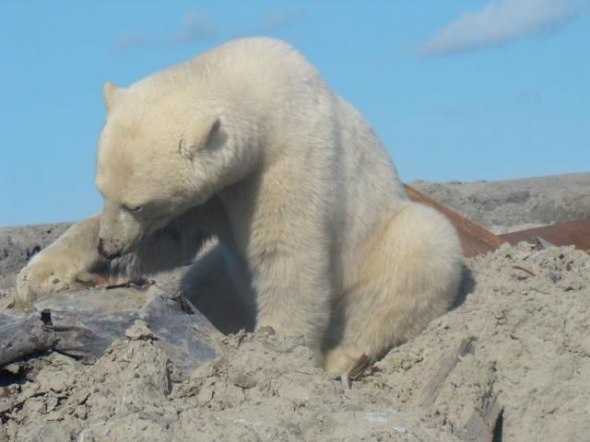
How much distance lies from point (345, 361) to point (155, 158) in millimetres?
1483

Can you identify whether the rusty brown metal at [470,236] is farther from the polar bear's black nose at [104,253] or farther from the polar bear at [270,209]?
the polar bear's black nose at [104,253]

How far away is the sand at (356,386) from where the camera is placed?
387 centimetres

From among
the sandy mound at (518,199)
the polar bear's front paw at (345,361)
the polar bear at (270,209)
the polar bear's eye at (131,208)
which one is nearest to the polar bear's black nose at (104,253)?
the polar bear at (270,209)

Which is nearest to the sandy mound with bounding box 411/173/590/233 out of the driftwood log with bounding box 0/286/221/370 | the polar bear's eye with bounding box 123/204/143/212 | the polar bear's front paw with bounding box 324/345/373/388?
the polar bear's front paw with bounding box 324/345/373/388

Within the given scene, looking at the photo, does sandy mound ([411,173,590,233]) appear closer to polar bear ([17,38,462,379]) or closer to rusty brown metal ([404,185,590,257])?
rusty brown metal ([404,185,590,257])

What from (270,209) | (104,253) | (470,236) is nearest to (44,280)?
(104,253)

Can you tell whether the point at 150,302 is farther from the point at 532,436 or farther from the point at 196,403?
the point at 532,436

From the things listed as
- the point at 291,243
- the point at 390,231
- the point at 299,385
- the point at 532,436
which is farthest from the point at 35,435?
the point at 390,231

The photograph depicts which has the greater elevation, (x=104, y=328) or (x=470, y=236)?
(x=470, y=236)

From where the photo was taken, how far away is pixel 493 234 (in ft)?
24.9

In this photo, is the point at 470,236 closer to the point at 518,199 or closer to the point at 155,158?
the point at 155,158

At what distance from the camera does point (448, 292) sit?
5.91 meters

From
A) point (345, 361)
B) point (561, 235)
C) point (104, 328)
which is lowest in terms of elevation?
point (345, 361)

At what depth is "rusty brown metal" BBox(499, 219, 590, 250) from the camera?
778 centimetres
